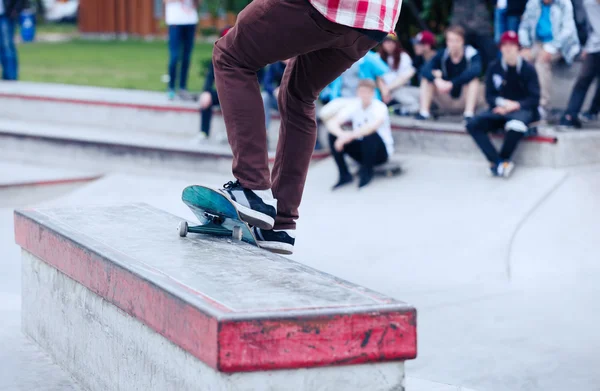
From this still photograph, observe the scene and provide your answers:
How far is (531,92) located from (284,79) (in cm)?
506

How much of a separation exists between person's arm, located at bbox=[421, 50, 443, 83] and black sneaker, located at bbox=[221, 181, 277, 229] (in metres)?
6.00

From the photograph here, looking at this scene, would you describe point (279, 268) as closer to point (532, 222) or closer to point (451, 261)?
point (451, 261)

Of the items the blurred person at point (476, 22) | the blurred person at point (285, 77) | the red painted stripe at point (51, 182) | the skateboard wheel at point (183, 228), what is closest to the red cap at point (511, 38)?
the blurred person at point (476, 22)

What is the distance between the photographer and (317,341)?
2664mm

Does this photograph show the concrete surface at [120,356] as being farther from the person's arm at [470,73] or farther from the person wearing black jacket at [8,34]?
the person wearing black jacket at [8,34]

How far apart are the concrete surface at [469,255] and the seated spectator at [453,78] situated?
0.81m

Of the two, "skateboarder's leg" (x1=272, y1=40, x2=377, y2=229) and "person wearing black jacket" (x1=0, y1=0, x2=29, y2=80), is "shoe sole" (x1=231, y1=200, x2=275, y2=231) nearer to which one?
"skateboarder's leg" (x1=272, y1=40, x2=377, y2=229)

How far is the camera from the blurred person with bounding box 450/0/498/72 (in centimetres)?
1091

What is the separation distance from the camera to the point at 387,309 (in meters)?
2.75

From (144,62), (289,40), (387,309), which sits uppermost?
(289,40)

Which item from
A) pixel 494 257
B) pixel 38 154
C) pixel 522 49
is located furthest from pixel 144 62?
pixel 494 257

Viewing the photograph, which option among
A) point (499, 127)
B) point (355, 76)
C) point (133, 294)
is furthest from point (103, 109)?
point (133, 294)

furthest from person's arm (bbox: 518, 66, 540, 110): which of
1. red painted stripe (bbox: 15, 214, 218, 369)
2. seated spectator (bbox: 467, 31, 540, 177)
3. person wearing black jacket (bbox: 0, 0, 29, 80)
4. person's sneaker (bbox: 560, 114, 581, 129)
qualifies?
person wearing black jacket (bbox: 0, 0, 29, 80)

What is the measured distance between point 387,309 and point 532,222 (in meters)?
4.83
